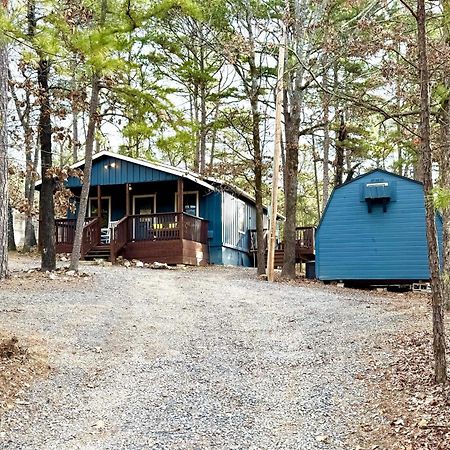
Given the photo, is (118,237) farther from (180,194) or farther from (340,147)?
(340,147)

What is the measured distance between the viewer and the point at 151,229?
17.5m

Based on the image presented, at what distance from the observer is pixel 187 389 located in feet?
17.5

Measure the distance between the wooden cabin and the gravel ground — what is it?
6.80m

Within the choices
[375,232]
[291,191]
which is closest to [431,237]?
[375,232]

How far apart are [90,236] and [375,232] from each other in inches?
357

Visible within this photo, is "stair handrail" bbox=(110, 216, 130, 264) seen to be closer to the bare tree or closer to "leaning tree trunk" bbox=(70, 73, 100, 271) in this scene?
"leaning tree trunk" bbox=(70, 73, 100, 271)

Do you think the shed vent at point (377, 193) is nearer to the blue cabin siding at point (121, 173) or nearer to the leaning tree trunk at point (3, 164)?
the blue cabin siding at point (121, 173)

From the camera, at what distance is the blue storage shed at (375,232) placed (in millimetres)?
14039

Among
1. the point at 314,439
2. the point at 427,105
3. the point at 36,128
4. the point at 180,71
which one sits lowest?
the point at 314,439

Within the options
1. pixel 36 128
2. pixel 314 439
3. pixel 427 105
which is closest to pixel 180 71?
pixel 36 128

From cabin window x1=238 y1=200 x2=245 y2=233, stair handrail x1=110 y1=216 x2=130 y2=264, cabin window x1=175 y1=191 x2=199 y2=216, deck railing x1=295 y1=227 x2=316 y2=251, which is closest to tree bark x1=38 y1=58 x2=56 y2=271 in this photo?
stair handrail x1=110 y1=216 x2=130 y2=264

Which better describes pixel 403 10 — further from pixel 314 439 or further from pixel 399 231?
pixel 314 439

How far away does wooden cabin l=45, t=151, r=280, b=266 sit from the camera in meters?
17.3

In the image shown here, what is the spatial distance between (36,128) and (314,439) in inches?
398
